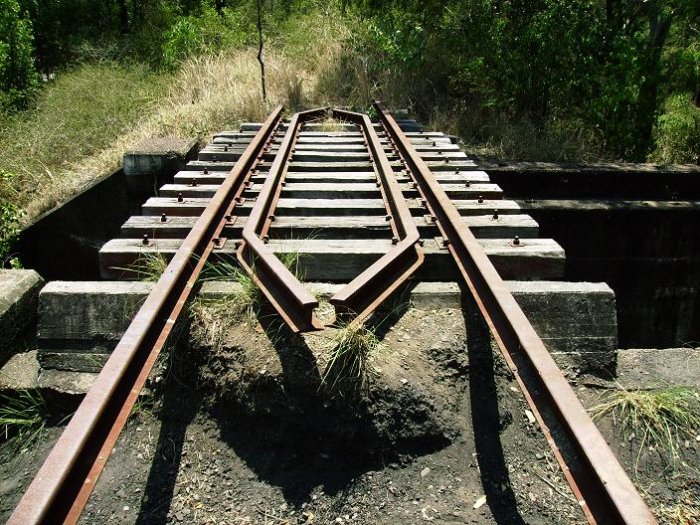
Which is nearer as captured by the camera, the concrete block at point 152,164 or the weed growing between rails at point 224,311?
the weed growing between rails at point 224,311

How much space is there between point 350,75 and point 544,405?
8.31m

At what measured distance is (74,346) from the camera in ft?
9.39

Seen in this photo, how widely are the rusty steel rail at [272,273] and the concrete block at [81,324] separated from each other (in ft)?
1.83

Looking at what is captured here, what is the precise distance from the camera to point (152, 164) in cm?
584

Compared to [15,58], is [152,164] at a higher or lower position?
lower

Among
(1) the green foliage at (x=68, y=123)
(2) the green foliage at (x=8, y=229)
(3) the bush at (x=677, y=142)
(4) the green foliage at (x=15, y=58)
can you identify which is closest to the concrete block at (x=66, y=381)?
(2) the green foliage at (x=8, y=229)

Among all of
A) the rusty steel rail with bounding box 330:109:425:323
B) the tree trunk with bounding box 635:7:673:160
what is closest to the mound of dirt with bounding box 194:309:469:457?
the rusty steel rail with bounding box 330:109:425:323

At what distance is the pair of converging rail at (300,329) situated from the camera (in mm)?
1567

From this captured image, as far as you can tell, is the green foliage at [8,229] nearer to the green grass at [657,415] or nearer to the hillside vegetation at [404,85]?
the hillside vegetation at [404,85]

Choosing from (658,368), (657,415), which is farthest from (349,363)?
(658,368)

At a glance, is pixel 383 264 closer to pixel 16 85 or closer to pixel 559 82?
pixel 559 82

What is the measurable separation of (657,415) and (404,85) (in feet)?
24.4

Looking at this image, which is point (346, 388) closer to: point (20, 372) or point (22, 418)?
point (22, 418)

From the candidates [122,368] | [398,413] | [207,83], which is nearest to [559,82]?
[207,83]
